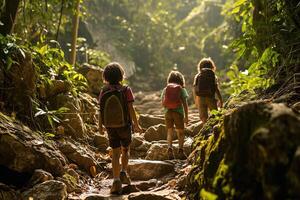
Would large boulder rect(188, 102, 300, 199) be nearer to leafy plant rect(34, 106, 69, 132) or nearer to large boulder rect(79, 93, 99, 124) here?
leafy plant rect(34, 106, 69, 132)

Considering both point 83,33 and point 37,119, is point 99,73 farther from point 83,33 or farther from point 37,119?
point 83,33

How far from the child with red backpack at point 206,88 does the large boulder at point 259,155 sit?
14.0ft

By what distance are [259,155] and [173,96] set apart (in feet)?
14.6

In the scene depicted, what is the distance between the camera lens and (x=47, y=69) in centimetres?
793

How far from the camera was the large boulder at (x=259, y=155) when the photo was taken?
2.34 m

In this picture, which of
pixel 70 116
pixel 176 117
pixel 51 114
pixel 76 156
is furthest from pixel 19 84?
pixel 176 117

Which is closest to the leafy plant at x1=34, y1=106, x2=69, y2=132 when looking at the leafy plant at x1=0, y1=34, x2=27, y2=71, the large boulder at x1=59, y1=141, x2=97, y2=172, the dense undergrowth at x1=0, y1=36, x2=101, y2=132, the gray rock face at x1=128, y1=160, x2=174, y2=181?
the dense undergrowth at x1=0, y1=36, x2=101, y2=132

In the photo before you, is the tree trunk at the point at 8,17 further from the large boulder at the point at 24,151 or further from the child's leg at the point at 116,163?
the child's leg at the point at 116,163

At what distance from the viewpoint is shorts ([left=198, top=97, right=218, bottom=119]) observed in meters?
7.72

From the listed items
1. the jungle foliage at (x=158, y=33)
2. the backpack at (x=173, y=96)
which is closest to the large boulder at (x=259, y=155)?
the backpack at (x=173, y=96)

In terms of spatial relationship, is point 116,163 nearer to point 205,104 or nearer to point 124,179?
point 124,179

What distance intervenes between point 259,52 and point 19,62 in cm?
396

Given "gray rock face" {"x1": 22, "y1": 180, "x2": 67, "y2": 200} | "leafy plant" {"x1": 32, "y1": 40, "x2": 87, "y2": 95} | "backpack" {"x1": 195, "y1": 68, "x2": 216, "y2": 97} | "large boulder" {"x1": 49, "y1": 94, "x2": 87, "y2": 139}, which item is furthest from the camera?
"backpack" {"x1": 195, "y1": 68, "x2": 216, "y2": 97}

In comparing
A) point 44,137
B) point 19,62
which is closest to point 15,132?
point 44,137
